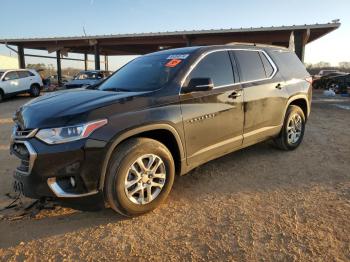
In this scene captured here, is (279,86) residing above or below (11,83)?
above

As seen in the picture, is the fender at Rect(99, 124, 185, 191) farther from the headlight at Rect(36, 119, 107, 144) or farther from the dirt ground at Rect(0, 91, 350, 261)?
the dirt ground at Rect(0, 91, 350, 261)

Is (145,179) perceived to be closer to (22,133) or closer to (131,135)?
(131,135)

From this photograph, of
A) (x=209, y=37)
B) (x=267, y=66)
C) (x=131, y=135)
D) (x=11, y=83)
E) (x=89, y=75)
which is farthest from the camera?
(x=209, y=37)

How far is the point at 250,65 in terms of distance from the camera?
15.7 feet

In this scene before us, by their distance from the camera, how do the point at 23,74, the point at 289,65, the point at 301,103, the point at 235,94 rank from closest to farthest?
the point at 235,94, the point at 289,65, the point at 301,103, the point at 23,74

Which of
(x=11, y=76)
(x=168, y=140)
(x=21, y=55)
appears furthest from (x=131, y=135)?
(x=21, y=55)

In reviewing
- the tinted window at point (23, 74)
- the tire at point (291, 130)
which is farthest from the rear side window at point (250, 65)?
the tinted window at point (23, 74)

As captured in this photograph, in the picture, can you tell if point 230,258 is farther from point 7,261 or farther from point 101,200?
point 7,261

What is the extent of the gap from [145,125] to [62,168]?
2.91ft

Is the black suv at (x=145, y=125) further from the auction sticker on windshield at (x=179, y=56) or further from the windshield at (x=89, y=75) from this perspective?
the windshield at (x=89, y=75)

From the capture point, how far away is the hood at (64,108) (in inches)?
120

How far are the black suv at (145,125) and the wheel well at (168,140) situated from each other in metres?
0.01

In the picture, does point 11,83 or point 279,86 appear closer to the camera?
point 279,86

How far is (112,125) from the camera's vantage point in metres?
3.12
